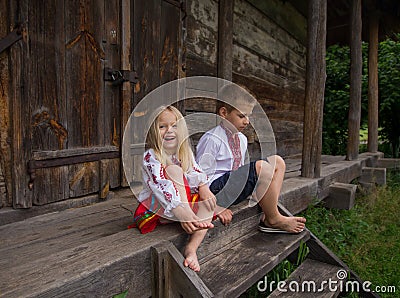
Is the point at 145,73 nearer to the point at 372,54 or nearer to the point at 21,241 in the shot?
the point at 21,241

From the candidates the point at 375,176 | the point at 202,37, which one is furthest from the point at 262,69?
the point at 375,176

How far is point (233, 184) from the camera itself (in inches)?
75.7

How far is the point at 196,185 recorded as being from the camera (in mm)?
1608

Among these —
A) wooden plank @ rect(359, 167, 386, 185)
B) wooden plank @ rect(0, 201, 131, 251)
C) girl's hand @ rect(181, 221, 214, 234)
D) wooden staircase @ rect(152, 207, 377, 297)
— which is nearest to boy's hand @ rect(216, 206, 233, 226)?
wooden staircase @ rect(152, 207, 377, 297)

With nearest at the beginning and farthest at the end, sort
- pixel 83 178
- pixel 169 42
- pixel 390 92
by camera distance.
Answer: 1. pixel 83 178
2. pixel 169 42
3. pixel 390 92

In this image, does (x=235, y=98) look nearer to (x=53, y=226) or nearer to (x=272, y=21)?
(x=53, y=226)

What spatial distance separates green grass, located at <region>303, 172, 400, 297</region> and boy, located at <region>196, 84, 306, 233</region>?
37.4 inches

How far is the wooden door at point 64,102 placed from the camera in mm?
1850

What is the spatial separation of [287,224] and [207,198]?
77cm

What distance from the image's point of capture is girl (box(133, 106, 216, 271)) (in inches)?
57.0

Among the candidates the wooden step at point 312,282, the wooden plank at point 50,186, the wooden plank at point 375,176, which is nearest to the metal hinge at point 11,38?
the wooden plank at point 50,186

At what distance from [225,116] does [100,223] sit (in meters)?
0.97

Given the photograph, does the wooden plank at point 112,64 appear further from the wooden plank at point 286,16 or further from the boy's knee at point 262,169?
the wooden plank at point 286,16

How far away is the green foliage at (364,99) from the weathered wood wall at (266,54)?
8.94ft
